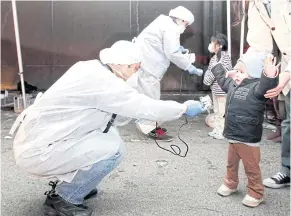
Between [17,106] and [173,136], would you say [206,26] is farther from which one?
[17,106]

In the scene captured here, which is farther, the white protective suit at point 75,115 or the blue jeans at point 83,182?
the blue jeans at point 83,182

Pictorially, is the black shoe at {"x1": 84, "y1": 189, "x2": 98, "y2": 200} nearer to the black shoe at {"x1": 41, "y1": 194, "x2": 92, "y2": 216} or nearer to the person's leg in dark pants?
the black shoe at {"x1": 41, "y1": 194, "x2": 92, "y2": 216}

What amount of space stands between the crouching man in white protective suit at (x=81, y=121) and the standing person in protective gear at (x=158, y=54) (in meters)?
1.74

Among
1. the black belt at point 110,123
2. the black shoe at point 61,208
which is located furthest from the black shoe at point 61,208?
the black belt at point 110,123

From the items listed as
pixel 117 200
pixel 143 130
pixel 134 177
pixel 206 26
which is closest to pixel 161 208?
pixel 117 200

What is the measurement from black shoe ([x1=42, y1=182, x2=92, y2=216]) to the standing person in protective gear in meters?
1.78

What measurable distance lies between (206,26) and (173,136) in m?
2.35

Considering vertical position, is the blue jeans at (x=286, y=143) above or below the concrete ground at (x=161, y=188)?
above

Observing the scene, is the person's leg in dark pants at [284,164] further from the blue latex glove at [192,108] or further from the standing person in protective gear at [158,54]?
the standing person in protective gear at [158,54]

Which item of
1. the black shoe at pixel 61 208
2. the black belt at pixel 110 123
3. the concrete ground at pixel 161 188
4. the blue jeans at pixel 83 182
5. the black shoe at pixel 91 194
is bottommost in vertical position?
the concrete ground at pixel 161 188

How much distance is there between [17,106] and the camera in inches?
206

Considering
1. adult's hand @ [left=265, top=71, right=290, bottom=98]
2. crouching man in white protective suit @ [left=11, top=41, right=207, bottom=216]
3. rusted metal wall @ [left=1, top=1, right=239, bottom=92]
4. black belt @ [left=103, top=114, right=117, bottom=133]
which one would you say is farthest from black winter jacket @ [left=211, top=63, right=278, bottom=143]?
rusted metal wall @ [left=1, top=1, right=239, bottom=92]

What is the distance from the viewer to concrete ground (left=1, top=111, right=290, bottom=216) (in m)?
2.40

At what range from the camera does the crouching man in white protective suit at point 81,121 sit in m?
2.13
